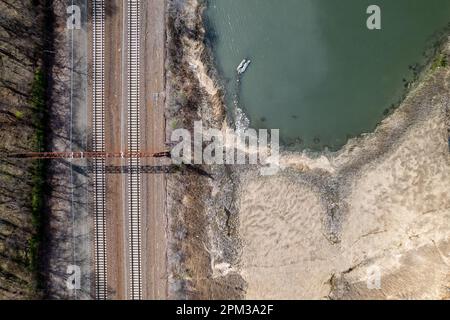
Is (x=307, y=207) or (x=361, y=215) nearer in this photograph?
(x=361, y=215)

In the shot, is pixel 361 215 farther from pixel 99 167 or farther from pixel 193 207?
pixel 99 167

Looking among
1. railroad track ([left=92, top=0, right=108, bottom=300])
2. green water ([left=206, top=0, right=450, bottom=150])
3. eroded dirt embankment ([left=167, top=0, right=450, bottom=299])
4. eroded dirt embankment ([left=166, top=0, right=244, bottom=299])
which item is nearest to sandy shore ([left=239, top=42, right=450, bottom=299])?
eroded dirt embankment ([left=167, top=0, right=450, bottom=299])

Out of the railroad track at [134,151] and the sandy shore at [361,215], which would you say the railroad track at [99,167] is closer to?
the railroad track at [134,151]

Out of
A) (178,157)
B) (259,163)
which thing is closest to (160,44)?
(178,157)

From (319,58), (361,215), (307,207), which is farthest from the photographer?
(319,58)

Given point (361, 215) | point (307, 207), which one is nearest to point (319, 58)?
point (307, 207)

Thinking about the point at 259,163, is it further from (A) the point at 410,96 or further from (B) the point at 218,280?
(A) the point at 410,96
